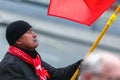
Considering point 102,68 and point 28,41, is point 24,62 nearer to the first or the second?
point 28,41

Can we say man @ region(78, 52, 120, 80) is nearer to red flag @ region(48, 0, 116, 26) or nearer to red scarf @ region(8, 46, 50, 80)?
red scarf @ region(8, 46, 50, 80)

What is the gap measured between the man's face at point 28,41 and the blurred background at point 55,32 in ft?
21.9

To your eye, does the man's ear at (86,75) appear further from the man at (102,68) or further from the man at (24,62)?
the man at (24,62)

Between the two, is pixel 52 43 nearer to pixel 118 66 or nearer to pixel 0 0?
pixel 0 0

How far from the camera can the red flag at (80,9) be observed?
16.6ft

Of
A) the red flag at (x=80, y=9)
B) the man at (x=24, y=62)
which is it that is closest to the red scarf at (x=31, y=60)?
the man at (x=24, y=62)

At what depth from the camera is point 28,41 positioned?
193 inches

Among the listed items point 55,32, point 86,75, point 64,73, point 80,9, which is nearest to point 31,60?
point 64,73

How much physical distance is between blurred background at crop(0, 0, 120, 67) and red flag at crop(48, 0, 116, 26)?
6.35 metres

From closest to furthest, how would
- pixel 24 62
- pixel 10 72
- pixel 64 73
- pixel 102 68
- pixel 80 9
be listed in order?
1. pixel 102 68
2. pixel 10 72
3. pixel 24 62
4. pixel 64 73
5. pixel 80 9

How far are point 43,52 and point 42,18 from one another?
29.7 inches

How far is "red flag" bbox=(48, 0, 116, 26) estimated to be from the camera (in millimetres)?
5051

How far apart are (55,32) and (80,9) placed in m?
6.93

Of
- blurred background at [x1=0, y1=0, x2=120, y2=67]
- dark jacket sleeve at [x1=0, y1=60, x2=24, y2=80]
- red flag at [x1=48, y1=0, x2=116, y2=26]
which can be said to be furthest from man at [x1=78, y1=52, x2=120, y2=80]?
blurred background at [x1=0, y1=0, x2=120, y2=67]
